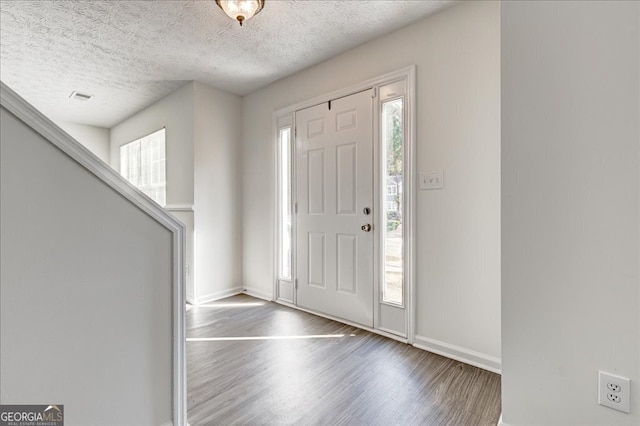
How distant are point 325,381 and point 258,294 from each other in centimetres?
192

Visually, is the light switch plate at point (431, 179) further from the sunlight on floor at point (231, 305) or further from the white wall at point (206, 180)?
the white wall at point (206, 180)

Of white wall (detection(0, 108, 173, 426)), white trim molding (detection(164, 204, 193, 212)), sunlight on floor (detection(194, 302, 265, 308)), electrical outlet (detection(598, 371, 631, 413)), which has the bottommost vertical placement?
sunlight on floor (detection(194, 302, 265, 308))

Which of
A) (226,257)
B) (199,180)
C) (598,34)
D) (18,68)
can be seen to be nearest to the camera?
(598,34)

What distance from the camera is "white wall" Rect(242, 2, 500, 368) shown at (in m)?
1.94

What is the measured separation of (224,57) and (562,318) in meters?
3.16

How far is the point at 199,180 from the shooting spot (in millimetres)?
3389

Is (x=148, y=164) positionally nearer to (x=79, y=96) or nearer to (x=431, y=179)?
(x=79, y=96)

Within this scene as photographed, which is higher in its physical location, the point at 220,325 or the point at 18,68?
the point at 18,68

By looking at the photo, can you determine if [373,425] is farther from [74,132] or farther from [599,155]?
[74,132]

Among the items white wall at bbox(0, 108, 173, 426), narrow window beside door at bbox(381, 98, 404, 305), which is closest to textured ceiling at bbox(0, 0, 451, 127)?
narrow window beside door at bbox(381, 98, 404, 305)

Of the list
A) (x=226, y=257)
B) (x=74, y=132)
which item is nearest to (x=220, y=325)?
(x=226, y=257)

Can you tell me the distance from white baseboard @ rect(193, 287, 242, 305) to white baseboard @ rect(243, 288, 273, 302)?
0.12 meters

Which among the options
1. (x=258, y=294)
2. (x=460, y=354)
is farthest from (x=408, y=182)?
(x=258, y=294)

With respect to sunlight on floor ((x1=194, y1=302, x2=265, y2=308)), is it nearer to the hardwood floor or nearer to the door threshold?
the door threshold
